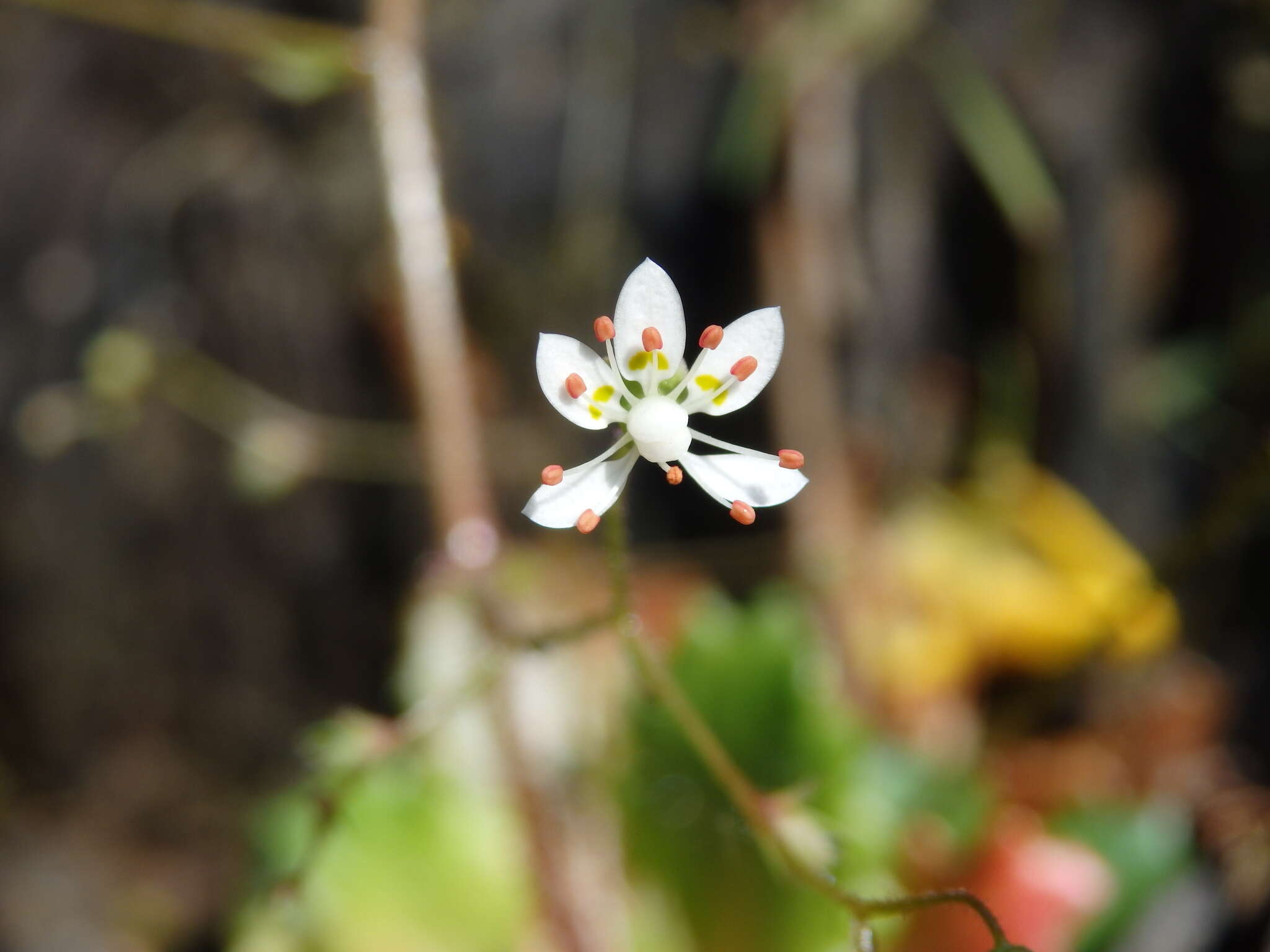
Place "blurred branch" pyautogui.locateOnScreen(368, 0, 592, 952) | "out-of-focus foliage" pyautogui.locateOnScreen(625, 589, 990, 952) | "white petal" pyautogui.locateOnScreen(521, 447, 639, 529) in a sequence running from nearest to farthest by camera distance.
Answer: "white petal" pyautogui.locateOnScreen(521, 447, 639, 529) < "out-of-focus foliage" pyautogui.locateOnScreen(625, 589, 990, 952) < "blurred branch" pyautogui.locateOnScreen(368, 0, 592, 952)

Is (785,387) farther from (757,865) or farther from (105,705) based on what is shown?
(105,705)

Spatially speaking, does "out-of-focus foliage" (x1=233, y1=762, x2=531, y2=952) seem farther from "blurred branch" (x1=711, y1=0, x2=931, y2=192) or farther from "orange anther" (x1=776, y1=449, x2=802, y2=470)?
"blurred branch" (x1=711, y1=0, x2=931, y2=192)

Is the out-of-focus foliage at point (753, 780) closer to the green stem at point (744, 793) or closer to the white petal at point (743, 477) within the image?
the green stem at point (744, 793)

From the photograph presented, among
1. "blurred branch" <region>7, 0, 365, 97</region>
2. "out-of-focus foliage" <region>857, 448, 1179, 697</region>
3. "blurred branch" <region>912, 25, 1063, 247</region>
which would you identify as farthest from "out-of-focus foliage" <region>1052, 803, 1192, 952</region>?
"blurred branch" <region>7, 0, 365, 97</region>

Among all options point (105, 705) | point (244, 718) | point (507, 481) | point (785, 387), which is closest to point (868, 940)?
point (785, 387)

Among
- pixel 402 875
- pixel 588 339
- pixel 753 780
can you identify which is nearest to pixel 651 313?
pixel 753 780

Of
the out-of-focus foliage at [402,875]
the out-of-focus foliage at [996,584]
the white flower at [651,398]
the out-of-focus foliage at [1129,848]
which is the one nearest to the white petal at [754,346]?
the white flower at [651,398]
